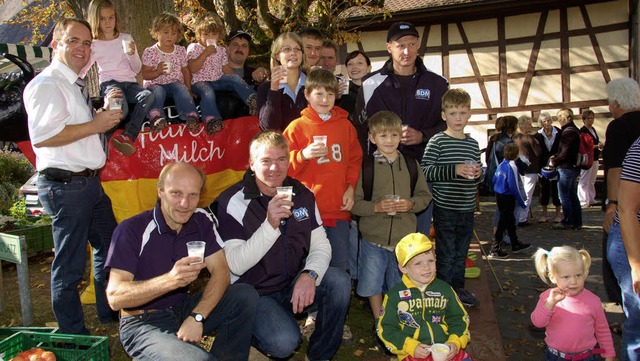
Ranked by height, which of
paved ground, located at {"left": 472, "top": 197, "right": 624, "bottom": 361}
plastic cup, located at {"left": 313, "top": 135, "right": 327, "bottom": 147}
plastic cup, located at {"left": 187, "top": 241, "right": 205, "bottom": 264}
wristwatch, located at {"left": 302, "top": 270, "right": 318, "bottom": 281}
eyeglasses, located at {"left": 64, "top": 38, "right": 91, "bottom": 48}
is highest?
eyeglasses, located at {"left": 64, "top": 38, "right": 91, "bottom": 48}

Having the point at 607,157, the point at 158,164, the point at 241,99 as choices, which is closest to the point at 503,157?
the point at 607,157

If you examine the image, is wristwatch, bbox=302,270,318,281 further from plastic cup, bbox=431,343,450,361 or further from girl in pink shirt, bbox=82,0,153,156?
girl in pink shirt, bbox=82,0,153,156

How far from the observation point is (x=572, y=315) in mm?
3428

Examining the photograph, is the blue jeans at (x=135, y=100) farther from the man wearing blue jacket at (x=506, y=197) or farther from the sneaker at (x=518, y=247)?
the sneaker at (x=518, y=247)

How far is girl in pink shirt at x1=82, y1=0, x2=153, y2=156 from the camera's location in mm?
4590

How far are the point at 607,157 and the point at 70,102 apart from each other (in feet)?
13.9

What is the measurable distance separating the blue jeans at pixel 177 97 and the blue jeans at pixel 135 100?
122 millimetres

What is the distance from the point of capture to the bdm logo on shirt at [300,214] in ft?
12.1

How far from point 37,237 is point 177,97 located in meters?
3.08

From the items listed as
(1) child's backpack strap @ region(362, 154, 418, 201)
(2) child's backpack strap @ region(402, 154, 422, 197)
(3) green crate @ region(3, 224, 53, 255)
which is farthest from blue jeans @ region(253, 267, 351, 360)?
(3) green crate @ region(3, 224, 53, 255)

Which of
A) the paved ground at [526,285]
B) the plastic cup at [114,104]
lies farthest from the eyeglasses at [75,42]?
the paved ground at [526,285]

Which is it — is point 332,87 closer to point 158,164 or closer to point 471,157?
point 471,157

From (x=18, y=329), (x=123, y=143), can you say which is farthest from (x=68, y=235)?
(x=123, y=143)

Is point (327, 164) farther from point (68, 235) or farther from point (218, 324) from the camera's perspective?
point (68, 235)
